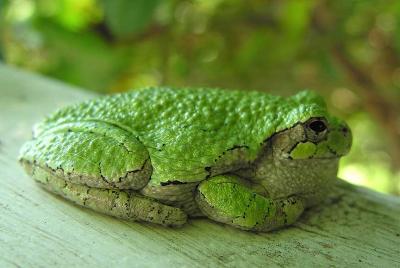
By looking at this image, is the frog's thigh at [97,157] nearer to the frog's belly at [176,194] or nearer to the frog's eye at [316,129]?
the frog's belly at [176,194]

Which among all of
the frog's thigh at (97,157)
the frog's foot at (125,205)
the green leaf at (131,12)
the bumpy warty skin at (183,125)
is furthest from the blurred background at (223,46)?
the frog's foot at (125,205)

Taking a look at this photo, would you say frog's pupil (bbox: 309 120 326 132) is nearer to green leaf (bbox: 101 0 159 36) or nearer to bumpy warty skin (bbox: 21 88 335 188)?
bumpy warty skin (bbox: 21 88 335 188)

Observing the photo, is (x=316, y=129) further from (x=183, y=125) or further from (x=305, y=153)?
(x=183, y=125)

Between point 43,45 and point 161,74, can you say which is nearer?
point 43,45

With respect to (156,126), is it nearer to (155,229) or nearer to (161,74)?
(155,229)

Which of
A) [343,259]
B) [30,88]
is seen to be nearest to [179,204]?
[343,259]

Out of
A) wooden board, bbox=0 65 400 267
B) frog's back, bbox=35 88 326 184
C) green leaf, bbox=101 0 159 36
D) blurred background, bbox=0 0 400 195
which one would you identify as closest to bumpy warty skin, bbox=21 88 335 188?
frog's back, bbox=35 88 326 184
